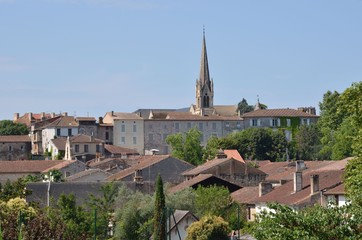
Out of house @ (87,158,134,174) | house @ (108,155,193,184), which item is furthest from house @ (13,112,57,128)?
house @ (108,155,193,184)

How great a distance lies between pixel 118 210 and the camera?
63.6 metres

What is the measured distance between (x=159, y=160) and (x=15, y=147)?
58.7 meters

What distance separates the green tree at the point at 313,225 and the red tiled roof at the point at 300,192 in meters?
27.4

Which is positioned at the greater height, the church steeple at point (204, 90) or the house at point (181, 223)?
the church steeple at point (204, 90)

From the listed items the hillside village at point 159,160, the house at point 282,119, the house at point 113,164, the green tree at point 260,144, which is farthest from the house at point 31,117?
the house at point 113,164

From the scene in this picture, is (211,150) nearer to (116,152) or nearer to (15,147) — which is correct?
(116,152)

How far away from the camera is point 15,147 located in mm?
142250

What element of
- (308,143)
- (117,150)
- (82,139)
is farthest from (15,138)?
(308,143)

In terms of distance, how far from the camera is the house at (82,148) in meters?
125

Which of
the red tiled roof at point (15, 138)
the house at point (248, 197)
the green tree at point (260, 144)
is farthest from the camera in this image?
the red tiled roof at point (15, 138)

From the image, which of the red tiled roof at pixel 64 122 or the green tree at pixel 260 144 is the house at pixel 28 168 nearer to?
the green tree at pixel 260 144

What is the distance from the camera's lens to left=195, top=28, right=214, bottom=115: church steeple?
597 feet

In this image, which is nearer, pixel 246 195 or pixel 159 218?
pixel 159 218

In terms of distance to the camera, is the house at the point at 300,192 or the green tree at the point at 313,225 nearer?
the green tree at the point at 313,225
